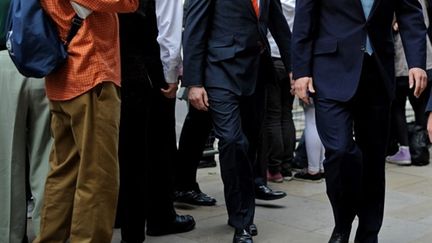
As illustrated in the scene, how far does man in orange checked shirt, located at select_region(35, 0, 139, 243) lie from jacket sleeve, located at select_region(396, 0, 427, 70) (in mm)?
1544

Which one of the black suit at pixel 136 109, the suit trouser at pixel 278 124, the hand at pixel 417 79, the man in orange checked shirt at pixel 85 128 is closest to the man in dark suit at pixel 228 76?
the black suit at pixel 136 109

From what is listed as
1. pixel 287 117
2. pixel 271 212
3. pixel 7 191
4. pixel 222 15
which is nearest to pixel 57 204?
pixel 7 191

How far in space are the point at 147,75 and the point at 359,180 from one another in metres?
1.39

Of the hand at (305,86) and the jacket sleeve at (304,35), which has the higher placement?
the jacket sleeve at (304,35)

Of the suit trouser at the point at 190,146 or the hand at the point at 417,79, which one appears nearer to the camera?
the hand at the point at 417,79

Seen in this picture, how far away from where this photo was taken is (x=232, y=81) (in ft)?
14.5

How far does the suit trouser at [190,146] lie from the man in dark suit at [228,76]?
0.91 meters

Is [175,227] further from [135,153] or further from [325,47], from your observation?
[325,47]

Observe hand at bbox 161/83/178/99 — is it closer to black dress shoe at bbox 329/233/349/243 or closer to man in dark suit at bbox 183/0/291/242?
man in dark suit at bbox 183/0/291/242

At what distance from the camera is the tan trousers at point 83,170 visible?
3.66 m

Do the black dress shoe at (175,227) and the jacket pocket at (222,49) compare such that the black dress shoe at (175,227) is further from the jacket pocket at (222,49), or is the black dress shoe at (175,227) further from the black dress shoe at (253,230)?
the jacket pocket at (222,49)

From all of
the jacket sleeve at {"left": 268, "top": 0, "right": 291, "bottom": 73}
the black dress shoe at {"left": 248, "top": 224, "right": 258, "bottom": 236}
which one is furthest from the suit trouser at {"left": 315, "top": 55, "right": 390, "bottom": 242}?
the jacket sleeve at {"left": 268, "top": 0, "right": 291, "bottom": 73}

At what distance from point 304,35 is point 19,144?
1.74 metres

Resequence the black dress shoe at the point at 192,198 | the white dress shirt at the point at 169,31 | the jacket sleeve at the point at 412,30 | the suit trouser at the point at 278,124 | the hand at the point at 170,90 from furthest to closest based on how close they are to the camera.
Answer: the suit trouser at the point at 278,124
the black dress shoe at the point at 192,198
the hand at the point at 170,90
the white dress shirt at the point at 169,31
the jacket sleeve at the point at 412,30
